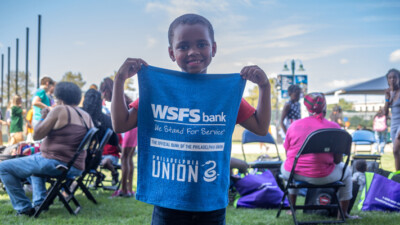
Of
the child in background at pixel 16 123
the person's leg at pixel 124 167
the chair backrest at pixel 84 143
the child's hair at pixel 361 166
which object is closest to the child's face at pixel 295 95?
the child's hair at pixel 361 166

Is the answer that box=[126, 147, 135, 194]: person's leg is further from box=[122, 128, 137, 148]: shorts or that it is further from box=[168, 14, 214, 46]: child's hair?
box=[168, 14, 214, 46]: child's hair

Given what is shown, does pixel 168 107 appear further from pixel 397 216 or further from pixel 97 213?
pixel 397 216

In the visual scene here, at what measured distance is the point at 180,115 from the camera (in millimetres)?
1723

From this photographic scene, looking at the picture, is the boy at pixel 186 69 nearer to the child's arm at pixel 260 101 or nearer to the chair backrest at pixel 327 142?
the child's arm at pixel 260 101

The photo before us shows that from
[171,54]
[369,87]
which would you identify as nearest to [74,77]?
[369,87]

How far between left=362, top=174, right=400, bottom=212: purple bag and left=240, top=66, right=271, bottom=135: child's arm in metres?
3.84

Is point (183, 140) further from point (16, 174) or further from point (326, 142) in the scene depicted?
point (16, 174)

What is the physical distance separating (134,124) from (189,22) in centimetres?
55

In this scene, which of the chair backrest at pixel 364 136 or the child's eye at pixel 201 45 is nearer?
the child's eye at pixel 201 45

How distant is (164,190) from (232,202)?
4.04 meters

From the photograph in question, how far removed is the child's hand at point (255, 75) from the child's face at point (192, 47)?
0.19 metres

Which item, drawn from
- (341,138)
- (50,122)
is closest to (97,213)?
(50,122)

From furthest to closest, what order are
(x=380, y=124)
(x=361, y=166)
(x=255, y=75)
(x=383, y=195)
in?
1. (x=380, y=124)
2. (x=361, y=166)
3. (x=383, y=195)
4. (x=255, y=75)

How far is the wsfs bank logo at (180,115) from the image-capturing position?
1.72m
